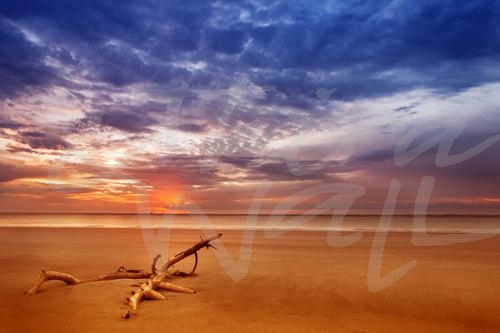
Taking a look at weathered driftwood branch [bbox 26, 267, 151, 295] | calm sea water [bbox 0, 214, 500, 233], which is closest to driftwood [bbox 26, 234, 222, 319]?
weathered driftwood branch [bbox 26, 267, 151, 295]

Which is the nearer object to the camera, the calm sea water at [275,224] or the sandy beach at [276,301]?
the sandy beach at [276,301]

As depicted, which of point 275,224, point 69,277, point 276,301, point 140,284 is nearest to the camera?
point 276,301

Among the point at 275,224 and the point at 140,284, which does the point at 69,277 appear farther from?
the point at 275,224

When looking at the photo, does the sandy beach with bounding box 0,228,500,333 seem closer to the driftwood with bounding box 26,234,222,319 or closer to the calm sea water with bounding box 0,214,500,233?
the driftwood with bounding box 26,234,222,319

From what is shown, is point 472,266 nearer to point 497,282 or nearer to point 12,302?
point 497,282

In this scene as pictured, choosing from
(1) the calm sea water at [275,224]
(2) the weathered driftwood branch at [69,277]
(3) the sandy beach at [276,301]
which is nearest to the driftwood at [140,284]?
(2) the weathered driftwood branch at [69,277]

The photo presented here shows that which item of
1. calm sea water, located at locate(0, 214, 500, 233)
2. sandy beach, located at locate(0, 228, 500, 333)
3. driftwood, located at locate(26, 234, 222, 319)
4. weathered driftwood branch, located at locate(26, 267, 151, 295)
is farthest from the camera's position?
calm sea water, located at locate(0, 214, 500, 233)

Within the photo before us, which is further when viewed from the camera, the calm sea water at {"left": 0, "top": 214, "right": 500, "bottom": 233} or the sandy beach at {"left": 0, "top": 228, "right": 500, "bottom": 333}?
→ the calm sea water at {"left": 0, "top": 214, "right": 500, "bottom": 233}

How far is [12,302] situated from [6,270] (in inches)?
182

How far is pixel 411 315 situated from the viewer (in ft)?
22.2

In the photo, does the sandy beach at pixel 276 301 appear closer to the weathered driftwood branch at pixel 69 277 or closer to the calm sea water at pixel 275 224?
the weathered driftwood branch at pixel 69 277

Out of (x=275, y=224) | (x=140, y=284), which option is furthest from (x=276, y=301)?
(x=275, y=224)

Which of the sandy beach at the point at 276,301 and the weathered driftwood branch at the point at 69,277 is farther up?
the weathered driftwood branch at the point at 69,277

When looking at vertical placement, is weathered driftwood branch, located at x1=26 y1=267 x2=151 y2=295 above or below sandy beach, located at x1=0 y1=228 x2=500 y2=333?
above
